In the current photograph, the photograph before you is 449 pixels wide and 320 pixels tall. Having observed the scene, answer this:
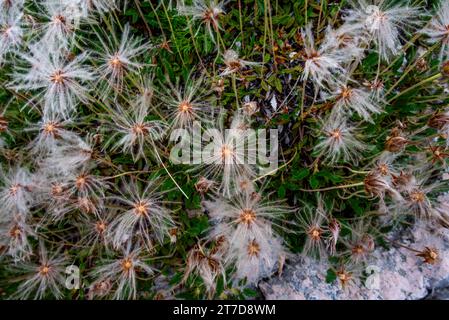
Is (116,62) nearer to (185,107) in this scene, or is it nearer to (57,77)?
(57,77)

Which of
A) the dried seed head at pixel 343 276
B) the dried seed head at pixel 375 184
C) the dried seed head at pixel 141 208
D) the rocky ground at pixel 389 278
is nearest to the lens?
the dried seed head at pixel 375 184

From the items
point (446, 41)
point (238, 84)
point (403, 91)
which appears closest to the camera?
point (446, 41)

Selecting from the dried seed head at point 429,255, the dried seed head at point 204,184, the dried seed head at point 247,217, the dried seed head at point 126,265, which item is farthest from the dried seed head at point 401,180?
the dried seed head at point 126,265

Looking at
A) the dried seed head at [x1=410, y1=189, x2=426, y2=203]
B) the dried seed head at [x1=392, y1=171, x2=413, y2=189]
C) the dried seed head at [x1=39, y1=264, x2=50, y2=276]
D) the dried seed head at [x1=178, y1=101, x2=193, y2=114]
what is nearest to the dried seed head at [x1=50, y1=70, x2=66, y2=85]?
the dried seed head at [x1=178, y1=101, x2=193, y2=114]

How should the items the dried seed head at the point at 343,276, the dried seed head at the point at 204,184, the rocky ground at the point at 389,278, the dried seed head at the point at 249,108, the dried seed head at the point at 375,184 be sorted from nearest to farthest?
the dried seed head at the point at 375,184 < the dried seed head at the point at 204,184 < the dried seed head at the point at 249,108 < the dried seed head at the point at 343,276 < the rocky ground at the point at 389,278

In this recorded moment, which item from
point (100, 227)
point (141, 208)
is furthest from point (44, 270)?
point (141, 208)

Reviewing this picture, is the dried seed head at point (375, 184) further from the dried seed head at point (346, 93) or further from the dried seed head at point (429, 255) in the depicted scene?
the dried seed head at point (429, 255)
